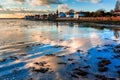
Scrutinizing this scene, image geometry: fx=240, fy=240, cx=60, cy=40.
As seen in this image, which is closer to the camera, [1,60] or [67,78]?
[67,78]

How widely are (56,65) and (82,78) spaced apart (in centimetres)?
321

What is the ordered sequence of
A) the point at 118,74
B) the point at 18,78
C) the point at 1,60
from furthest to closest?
1. the point at 1,60
2. the point at 118,74
3. the point at 18,78

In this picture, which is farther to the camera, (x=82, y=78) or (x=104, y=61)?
(x=104, y=61)

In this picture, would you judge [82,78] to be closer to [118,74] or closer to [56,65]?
[118,74]

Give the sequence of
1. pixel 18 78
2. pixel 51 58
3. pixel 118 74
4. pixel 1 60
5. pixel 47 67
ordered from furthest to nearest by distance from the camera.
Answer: pixel 51 58, pixel 1 60, pixel 47 67, pixel 118 74, pixel 18 78

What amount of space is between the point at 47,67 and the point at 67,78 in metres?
2.60

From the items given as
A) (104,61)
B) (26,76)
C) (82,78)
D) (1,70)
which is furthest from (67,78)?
(104,61)

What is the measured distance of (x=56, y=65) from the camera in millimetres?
14297

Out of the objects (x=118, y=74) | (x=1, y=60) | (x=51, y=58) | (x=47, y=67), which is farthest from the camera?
Answer: (x=51, y=58)

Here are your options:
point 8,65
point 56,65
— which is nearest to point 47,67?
point 56,65

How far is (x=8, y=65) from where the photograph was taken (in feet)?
45.5

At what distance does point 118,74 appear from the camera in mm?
12375

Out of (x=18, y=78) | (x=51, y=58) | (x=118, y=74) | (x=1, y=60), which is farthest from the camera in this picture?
(x=51, y=58)

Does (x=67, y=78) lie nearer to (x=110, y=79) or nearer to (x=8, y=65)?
(x=110, y=79)
